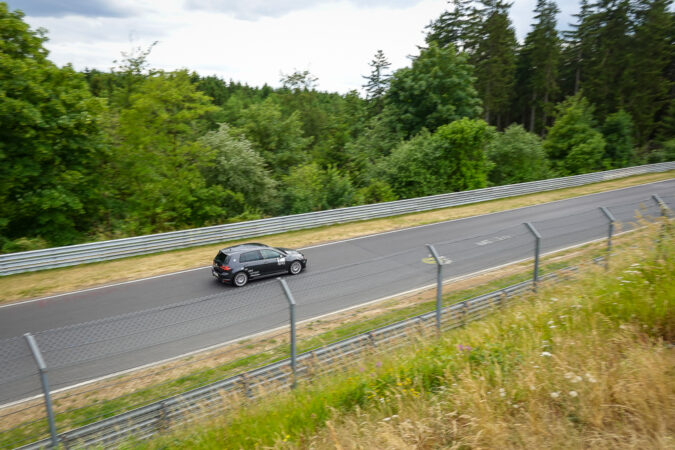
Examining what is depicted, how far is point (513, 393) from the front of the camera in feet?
11.7

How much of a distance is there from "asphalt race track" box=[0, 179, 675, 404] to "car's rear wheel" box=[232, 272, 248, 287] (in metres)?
0.27

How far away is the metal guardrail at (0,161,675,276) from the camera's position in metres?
14.8

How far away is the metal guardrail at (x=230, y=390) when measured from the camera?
5.15m

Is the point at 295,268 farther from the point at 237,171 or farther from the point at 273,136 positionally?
the point at 273,136

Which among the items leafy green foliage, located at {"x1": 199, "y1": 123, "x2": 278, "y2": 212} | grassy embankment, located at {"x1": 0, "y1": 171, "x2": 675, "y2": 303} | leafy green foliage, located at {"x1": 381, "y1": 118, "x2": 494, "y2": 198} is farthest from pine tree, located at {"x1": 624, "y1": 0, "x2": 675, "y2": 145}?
leafy green foliage, located at {"x1": 199, "y1": 123, "x2": 278, "y2": 212}

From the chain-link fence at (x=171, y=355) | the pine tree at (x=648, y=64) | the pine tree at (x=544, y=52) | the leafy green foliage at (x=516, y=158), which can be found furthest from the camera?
the pine tree at (x=544, y=52)

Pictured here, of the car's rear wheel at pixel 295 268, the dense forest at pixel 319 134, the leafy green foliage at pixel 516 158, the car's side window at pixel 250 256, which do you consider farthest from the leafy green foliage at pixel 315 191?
the leafy green foliage at pixel 516 158

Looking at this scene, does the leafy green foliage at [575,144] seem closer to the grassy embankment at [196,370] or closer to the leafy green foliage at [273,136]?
the leafy green foliage at [273,136]

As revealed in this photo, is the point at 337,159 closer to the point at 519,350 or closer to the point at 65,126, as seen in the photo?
the point at 65,126

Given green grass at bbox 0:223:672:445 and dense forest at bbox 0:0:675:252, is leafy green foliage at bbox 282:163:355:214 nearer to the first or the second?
dense forest at bbox 0:0:675:252

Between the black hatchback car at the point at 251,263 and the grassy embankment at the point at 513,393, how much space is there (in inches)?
339

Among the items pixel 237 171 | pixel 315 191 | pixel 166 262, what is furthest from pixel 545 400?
pixel 237 171

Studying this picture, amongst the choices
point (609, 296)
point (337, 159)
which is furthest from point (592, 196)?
point (609, 296)

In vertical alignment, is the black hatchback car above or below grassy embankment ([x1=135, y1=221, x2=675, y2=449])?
below
